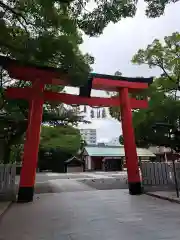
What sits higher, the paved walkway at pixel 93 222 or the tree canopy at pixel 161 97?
the tree canopy at pixel 161 97

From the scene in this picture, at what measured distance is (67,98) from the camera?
14438mm

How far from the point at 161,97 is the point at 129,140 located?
469 cm

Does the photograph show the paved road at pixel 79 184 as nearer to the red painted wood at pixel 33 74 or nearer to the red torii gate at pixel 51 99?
the red torii gate at pixel 51 99

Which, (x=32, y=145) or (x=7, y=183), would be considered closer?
(x=7, y=183)

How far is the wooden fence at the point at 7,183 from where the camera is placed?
480 inches

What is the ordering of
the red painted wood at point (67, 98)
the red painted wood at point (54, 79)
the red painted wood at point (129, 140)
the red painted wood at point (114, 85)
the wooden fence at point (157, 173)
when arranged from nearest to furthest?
the red painted wood at point (54, 79) < the red painted wood at point (67, 98) < the red painted wood at point (129, 140) < the red painted wood at point (114, 85) < the wooden fence at point (157, 173)

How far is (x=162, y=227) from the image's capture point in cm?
652

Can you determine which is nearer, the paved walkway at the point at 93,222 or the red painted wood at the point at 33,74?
the paved walkway at the point at 93,222

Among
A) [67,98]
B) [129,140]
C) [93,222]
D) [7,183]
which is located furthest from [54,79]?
[93,222]

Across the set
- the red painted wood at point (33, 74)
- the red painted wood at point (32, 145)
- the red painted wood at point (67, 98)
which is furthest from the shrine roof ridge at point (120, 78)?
the red painted wood at point (32, 145)

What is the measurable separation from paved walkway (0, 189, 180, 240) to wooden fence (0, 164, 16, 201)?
6.21 feet

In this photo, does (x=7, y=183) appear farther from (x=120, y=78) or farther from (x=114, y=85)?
(x=120, y=78)

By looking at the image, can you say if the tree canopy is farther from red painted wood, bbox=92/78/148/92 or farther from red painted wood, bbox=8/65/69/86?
red painted wood, bbox=8/65/69/86

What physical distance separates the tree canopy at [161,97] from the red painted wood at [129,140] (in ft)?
6.27
